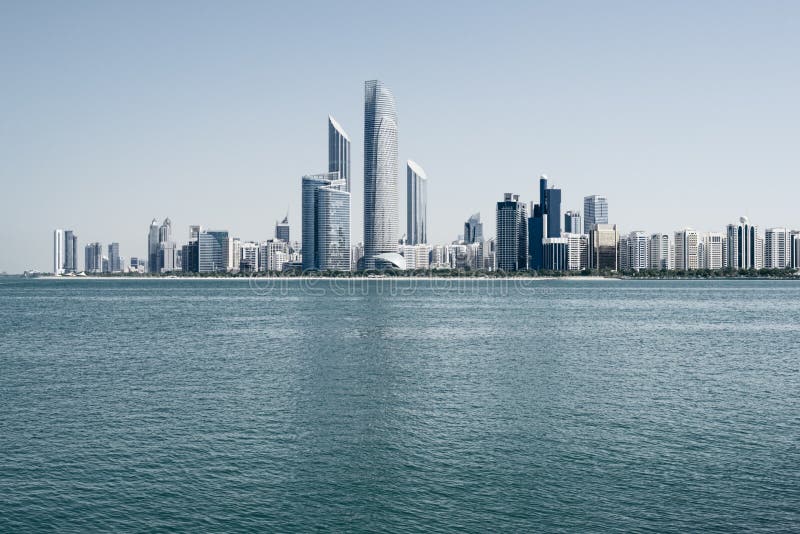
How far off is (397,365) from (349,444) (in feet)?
81.1

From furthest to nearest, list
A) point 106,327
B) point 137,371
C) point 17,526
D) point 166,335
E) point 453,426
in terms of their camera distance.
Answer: point 106,327
point 166,335
point 137,371
point 453,426
point 17,526

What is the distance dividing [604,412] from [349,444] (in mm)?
15171

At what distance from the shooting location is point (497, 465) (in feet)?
96.8

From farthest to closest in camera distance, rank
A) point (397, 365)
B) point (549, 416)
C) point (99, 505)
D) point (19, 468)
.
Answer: point (397, 365) → point (549, 416) → point (19, 468) → point (99, 505)

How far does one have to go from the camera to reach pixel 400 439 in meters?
33.8

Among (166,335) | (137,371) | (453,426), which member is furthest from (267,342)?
(453,426)

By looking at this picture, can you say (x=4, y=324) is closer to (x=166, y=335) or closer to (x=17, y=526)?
(x=166, y=335)

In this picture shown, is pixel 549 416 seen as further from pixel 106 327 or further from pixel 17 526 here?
pixel 106 327

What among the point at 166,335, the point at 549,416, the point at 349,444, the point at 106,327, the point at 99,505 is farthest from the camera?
the point at 106,327

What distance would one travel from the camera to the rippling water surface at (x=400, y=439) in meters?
24.6

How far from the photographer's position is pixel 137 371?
5434 cm

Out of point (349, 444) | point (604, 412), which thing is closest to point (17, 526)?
point (349, 444)

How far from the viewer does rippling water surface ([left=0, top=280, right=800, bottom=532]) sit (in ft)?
80.6

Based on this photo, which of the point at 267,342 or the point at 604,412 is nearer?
the point at 604,412
